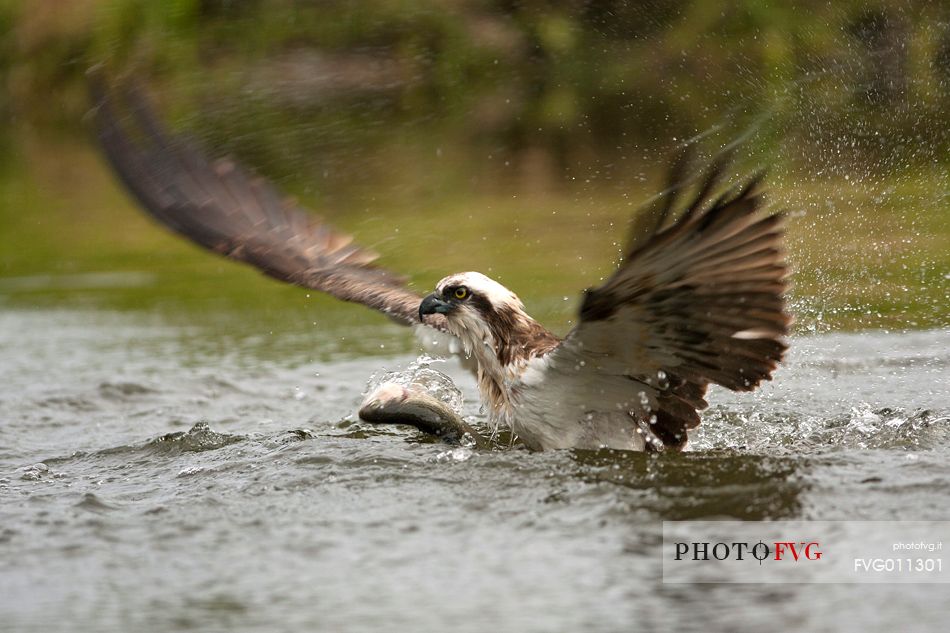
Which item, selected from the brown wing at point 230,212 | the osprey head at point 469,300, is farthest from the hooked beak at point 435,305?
the brown wing at point 230,212

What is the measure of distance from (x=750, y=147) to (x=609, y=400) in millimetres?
5497

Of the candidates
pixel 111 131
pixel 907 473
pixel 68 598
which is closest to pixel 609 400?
pixel 907 473

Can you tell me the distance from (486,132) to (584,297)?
8.75 metres

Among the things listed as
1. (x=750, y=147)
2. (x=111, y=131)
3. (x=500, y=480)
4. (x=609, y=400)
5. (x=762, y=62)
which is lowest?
(x=500, y=480)

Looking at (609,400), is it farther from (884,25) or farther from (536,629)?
(884,25)

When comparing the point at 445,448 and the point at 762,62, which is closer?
the point at 445,448

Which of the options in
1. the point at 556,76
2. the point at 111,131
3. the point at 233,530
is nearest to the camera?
the point at 233,530

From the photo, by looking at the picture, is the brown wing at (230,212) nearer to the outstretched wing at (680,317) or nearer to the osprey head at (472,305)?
the osprey head at (472,305)

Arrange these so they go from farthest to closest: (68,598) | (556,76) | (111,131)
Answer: (556,76) < (111,131) < (68,598)

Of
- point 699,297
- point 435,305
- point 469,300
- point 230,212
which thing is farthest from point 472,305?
point 230,212

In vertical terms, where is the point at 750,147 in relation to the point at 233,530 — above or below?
above

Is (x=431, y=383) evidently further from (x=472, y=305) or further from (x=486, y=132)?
(x=486, y=132)

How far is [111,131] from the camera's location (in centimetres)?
695

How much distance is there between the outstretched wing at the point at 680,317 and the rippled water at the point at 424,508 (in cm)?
29
